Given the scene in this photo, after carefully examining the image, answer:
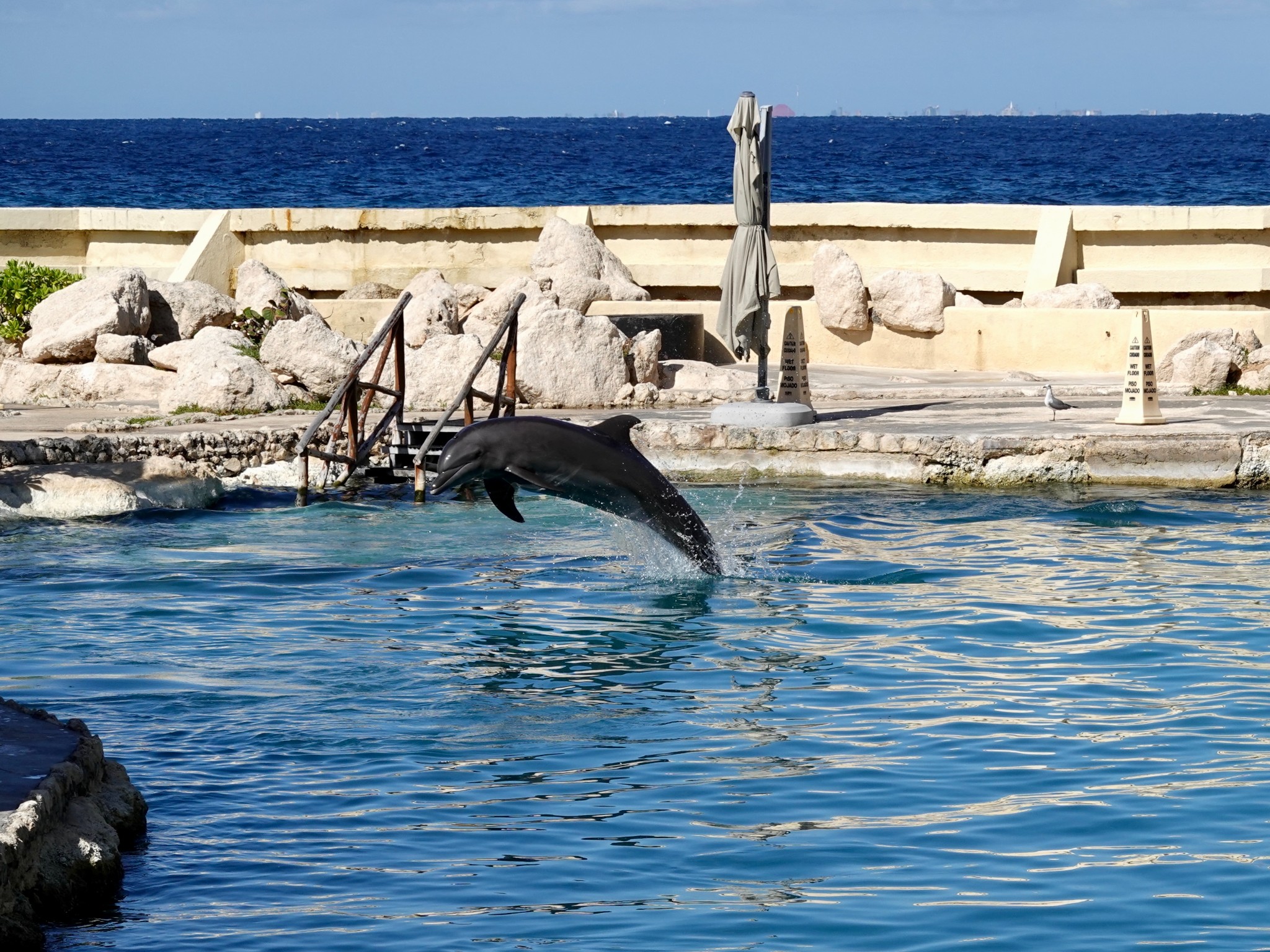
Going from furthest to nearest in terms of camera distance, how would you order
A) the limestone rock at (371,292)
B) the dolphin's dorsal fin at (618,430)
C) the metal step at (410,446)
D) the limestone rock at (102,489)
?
the limestone rock at (371,292)
the metal step at (410,446)
the limestone rock at (102,489)
the dolphin's dorsal fin at (618,430)

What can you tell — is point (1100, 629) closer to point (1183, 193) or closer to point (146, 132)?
point (1183, 193)

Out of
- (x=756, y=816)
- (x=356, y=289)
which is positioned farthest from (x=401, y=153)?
(x=756, y=816)

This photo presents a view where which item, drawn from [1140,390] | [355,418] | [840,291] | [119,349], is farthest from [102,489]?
[840,291]

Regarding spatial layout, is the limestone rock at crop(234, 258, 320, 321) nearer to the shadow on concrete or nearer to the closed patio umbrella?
the closed patio umbrella

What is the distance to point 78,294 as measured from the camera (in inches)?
711

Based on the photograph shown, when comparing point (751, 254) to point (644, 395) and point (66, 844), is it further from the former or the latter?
point (66, 844)

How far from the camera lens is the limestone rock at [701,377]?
17.0 meters

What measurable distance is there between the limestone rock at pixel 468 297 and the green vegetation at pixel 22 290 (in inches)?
169

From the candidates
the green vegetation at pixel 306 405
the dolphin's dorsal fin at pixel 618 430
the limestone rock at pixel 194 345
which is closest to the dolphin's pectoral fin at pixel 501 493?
the dolphin's dorsal fin at pixel 618 430

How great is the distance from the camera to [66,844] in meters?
5.84

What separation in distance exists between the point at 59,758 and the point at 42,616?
421 cm

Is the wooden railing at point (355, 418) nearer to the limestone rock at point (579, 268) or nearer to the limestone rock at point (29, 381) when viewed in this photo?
the limestone rock at point (29, 381)

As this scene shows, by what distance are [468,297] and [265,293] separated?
2295 mm

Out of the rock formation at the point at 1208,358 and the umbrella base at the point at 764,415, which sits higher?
the rock formation at the point at 1208,358
